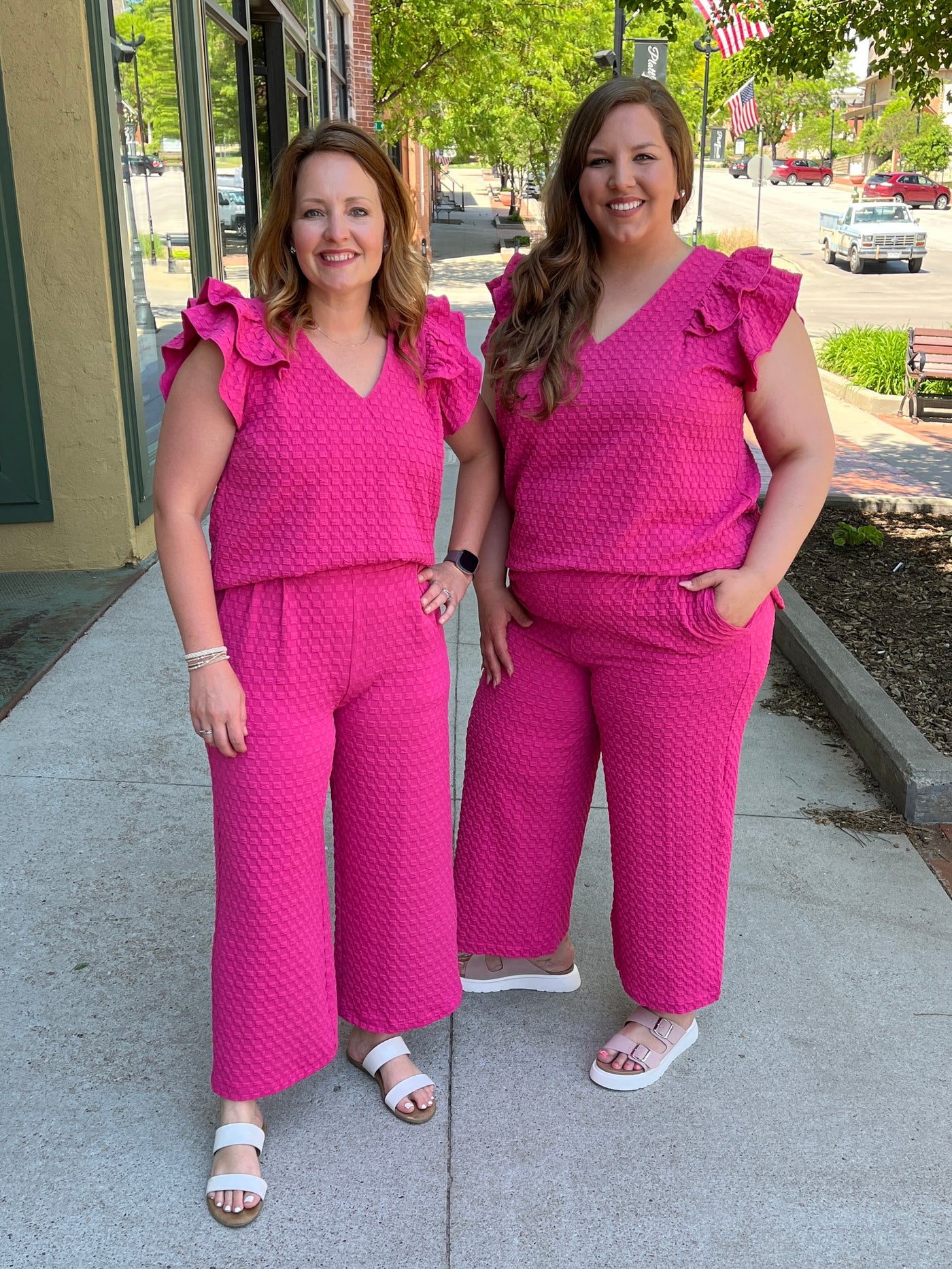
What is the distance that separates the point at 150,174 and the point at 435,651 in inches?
190

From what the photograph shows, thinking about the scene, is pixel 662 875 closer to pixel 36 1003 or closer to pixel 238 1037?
pixel 238 1037

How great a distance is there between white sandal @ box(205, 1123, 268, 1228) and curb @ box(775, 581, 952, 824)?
2.25 metres

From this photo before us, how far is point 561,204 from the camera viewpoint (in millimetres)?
2299

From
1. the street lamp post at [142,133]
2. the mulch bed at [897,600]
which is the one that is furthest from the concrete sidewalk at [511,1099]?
the street lamp post at [142,133]

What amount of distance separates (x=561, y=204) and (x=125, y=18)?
442 centimetres

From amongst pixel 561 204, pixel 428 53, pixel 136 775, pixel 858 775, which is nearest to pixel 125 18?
pixel 136 775

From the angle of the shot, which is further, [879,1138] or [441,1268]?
[879,1138]

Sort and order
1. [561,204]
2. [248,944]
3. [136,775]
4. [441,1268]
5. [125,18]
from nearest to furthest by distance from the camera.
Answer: [441,1268]
[248,944]
[561,204]
[136,775]
[125,18]

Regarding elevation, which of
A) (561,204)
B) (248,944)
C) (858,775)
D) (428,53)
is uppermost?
(428,53)

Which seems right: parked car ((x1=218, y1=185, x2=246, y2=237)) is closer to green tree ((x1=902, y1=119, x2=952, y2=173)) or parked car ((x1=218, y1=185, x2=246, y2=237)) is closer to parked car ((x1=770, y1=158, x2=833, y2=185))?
green tree ((x1=902, y1=119, x2=952, y2=173))

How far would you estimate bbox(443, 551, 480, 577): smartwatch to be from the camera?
2.40 meters

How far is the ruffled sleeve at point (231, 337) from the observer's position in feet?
6.51

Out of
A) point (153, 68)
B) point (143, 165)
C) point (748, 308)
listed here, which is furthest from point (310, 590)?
point (153, 68)

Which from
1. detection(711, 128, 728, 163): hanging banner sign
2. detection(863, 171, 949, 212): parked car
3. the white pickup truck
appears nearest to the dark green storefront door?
the white pickup truck
